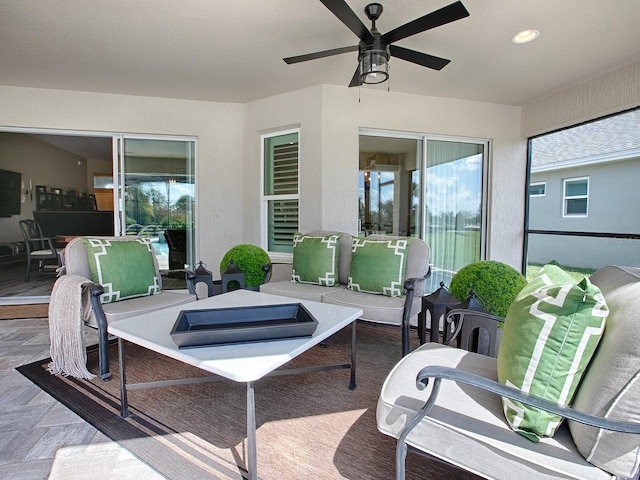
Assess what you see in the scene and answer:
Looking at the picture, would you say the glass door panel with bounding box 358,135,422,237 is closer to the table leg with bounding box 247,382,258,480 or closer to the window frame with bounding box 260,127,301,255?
the window frame with bounding box 260,127,301,255

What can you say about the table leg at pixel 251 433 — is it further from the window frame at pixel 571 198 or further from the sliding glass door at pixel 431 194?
the window frame at pixel 571 198

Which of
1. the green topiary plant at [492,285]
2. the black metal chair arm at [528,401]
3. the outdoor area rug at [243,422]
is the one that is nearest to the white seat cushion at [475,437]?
the black metal chair arm at [528,401]

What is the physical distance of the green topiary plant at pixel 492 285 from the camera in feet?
7.38

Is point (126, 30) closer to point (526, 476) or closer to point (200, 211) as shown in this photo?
point (200, 211)

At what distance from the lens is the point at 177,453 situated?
161cm

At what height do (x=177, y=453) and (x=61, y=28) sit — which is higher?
(x=61, y=28)

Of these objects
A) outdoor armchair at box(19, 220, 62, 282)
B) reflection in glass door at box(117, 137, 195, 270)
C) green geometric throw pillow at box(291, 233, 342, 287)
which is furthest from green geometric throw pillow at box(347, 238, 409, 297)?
outdoor armchair at box(19, 220, 62, 282)

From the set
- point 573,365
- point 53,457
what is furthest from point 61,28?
point 573,365

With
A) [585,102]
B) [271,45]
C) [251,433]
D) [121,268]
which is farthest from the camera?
[585,102]

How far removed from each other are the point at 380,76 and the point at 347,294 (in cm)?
165

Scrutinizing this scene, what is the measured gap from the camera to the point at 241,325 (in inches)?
70.9

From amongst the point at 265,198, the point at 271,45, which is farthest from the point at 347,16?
the point at 265,198

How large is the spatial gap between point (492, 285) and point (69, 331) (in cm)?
284

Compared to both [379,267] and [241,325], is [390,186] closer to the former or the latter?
[379,267]
